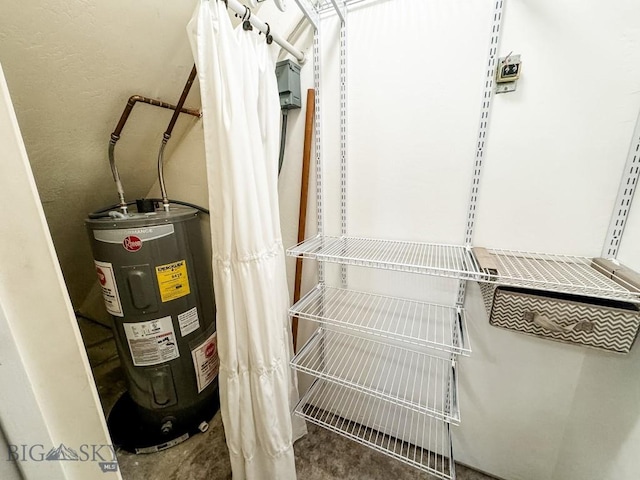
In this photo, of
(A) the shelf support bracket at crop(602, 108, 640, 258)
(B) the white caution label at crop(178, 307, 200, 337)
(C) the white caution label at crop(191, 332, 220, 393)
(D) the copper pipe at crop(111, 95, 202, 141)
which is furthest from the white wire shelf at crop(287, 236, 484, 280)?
(D) the copper pipe at crop(111, 95, 202, 141)

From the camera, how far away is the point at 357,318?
43.3 inches

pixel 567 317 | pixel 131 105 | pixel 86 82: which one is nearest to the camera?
pixel 567 317

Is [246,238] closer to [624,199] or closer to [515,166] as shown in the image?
[515,166]

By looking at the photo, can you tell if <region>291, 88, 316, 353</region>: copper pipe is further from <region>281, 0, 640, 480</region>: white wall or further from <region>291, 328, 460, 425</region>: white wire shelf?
<region>291, 328, 460, 425</region>: white wire shelf

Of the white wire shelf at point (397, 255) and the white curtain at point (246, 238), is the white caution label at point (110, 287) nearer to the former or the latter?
the white curtain at point (246, 238)

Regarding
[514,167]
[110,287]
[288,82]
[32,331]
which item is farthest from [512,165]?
[110,287]

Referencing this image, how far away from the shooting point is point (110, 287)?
3.41ft

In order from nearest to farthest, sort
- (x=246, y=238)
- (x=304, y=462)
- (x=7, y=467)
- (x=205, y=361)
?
(x=7, y=467) < (x=246, y=238) < (x=304, y=462) < (x=205, y=361)

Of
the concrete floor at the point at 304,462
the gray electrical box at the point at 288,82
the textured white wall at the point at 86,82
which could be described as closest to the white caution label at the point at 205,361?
the concrete floor at the point at 304,462

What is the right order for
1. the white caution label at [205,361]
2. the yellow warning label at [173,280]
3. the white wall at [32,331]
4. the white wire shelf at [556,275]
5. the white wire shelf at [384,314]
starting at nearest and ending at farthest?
the white wall at [32,331] < the white wire shelf at [556,275] < the white wire shelf at [384,314] < the yellow warning label at [173,280] < the white caution label at [205,361]

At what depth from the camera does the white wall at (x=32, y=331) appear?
1.05 ft

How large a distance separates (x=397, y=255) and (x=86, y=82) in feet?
4.42

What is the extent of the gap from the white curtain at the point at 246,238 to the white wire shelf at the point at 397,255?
19 cm

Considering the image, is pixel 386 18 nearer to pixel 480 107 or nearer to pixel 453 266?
pixel 480 107
